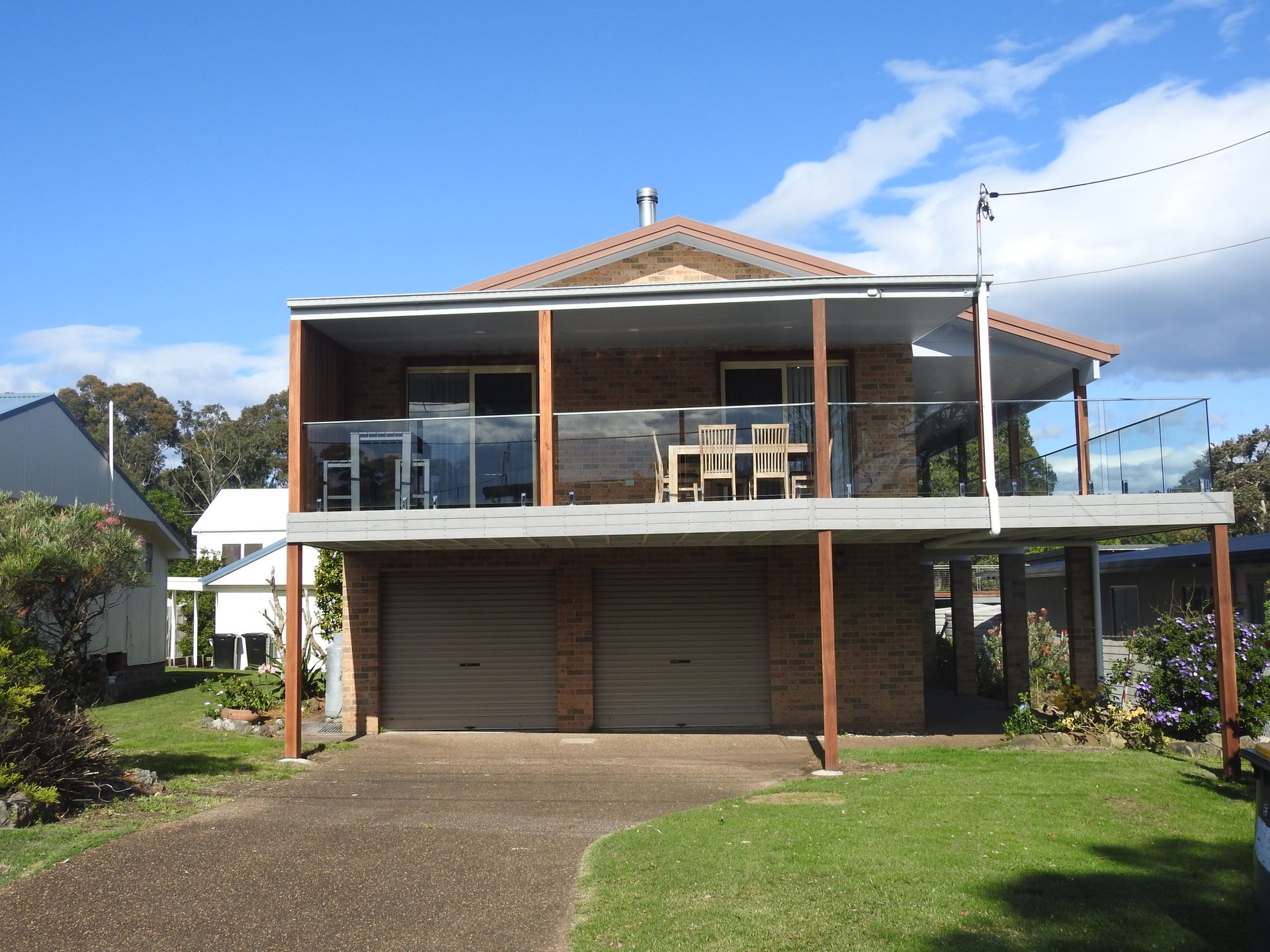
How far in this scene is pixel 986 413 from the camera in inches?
496

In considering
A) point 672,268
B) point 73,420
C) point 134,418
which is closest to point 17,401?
point 73,420

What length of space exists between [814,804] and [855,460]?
4636 mm

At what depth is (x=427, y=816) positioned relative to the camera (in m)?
9.68

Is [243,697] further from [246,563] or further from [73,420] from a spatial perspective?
[246,563]

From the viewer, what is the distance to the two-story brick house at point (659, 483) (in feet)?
41.9

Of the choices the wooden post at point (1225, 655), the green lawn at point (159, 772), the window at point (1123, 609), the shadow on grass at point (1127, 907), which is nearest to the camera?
the shadow on grass at point (1127, 907)

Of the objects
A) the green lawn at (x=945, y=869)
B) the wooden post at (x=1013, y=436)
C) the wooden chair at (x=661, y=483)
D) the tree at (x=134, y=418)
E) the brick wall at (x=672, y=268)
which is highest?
the tree at (x=134, y=418)

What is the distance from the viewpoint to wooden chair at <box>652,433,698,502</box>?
13.0m

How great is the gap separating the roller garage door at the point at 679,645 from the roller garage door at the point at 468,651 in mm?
775

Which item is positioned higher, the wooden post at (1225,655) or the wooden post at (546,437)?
the wooden post at (546,437)

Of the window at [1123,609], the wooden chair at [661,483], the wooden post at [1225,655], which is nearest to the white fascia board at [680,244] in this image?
the wooden chair at [661,483]

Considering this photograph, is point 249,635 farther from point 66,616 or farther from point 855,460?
point 855,460

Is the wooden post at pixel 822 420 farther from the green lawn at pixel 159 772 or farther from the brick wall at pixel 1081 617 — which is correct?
the green lawn at pixel 159 772

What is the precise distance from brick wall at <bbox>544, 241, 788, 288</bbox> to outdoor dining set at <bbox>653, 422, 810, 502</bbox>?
342 centimetres
